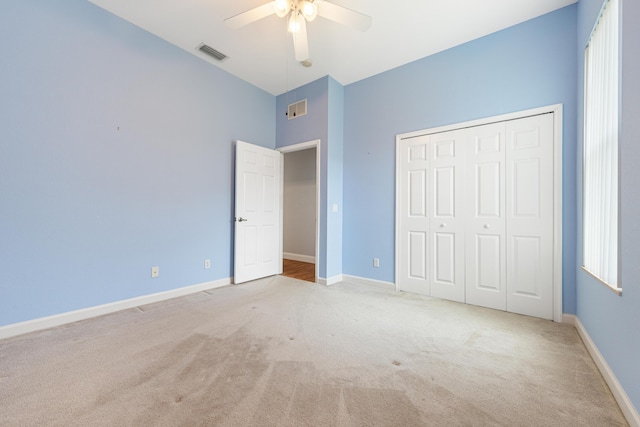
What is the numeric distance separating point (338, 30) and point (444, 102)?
155 cm

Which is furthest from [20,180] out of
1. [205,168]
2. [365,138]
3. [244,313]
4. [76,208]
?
[365,138]

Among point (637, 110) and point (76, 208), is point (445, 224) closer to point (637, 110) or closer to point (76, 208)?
point (637, 110)

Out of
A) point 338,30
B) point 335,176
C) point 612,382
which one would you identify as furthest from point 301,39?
point 612,382

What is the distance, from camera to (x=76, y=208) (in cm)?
240

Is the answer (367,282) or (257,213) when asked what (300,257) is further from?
(367,282)

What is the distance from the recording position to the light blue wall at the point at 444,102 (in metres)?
2.42

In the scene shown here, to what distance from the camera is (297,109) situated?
4.14m

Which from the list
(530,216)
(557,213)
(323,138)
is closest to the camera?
(557,213)

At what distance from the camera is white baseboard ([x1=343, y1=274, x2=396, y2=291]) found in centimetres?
350

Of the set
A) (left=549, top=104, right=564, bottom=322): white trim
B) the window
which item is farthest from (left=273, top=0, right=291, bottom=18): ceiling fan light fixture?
(left=549, top=104, right=564, bottom=322): white trim

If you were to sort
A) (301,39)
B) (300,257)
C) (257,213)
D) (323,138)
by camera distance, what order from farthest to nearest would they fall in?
(300,257), (257,213), (323,138), (301,39)

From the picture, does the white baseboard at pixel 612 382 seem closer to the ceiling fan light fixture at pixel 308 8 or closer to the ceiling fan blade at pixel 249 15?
the ceiling fan light fixture at pixel 308 8

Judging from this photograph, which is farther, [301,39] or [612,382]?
[301,39]

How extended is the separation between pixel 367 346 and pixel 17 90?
365cm
